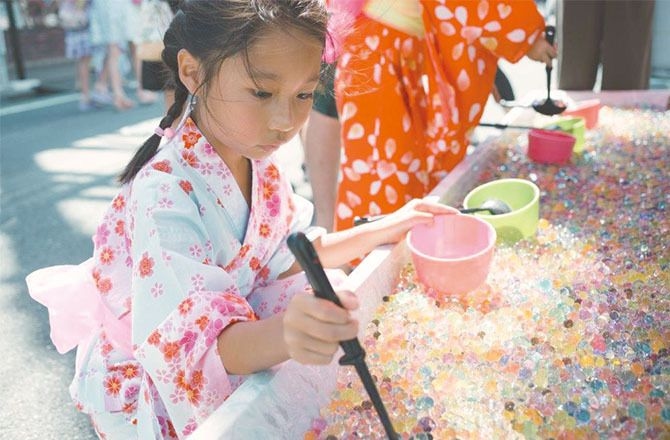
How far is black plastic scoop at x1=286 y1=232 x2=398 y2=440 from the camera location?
0.72 metres

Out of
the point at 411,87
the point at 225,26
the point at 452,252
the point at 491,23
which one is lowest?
the point at 452,252

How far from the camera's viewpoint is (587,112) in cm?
238

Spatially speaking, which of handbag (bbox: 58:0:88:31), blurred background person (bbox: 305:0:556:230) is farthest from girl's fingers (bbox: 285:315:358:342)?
handbag (bbox: 58:0:88:31)

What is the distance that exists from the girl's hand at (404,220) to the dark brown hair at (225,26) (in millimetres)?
428

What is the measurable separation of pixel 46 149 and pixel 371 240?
3.38 m

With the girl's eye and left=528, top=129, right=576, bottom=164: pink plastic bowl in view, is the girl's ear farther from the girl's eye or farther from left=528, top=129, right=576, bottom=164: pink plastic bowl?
left=528, top=129, right=576, bottom=164: pink plastic bowl

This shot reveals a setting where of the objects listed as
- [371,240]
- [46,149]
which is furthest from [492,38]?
[46,149]

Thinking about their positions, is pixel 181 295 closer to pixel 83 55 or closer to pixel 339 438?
pixel 339 438

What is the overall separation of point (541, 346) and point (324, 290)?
1.74 ft

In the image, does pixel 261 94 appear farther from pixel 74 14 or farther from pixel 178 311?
pixel 74 14

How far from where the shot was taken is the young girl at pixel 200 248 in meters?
0.99

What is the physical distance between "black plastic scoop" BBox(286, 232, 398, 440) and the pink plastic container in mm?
1796

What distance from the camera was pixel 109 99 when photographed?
223 inches

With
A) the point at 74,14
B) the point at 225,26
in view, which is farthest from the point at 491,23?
the point at 74,14
